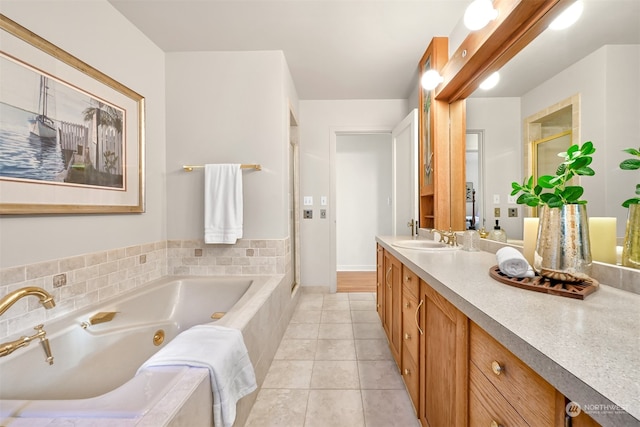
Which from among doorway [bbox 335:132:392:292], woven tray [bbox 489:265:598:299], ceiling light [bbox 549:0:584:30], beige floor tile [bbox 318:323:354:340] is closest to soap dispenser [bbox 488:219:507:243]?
woven tray [bbox 489:265:598:299]

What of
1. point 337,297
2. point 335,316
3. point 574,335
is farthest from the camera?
point 337,297

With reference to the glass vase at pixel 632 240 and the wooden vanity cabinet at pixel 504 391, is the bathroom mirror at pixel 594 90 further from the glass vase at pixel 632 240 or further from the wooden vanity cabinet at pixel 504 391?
the wooden vanity cabinet at pixel 504 391

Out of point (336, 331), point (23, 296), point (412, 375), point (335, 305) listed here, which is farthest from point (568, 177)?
point (335, 305)

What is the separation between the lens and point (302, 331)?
2221mm

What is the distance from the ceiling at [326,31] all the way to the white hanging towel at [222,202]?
990 millimetres

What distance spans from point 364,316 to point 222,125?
7.08ft

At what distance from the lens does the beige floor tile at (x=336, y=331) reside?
6.95 ft

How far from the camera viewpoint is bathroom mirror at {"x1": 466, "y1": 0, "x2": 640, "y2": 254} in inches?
31.1

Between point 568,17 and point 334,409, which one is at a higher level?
point 568,17

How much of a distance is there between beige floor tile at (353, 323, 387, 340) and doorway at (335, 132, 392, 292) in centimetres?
189

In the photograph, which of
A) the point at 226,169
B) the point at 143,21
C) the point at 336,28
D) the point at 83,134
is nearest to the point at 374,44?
the point at 336,28

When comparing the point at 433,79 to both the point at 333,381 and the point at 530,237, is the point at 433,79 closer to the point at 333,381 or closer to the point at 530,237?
the point at 530,237

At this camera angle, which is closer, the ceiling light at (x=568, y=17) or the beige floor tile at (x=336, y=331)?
the ceiling light at (x=568, y=17)

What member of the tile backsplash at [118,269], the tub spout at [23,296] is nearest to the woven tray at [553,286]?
the tub spout at [23,296]
